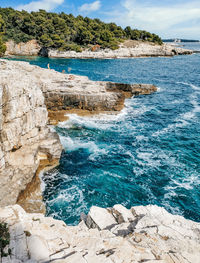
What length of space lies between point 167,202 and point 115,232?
27.2 feet

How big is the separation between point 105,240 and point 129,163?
13.3 metres

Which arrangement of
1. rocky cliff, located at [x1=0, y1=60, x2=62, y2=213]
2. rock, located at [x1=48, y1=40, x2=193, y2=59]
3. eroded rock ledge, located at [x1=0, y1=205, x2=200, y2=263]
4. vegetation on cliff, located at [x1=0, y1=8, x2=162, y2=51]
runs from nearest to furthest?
eroded rock ledge, located at [x1=0, y1=205, x2=200, y2=263] < rocky cliff, located at [x1=0, y1=60, x2=62, y2=213] < vegetation on cliff, located at [x1=0, y1=8, x2=162, y2=51] < rock, located at [x1=48, y1=40, x2=193, y2=59]

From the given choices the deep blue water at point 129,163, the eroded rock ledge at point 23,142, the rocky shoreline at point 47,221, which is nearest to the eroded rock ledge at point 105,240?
the rocky shoreline at point 47,221

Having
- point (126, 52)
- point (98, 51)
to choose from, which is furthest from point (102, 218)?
point (126, 52)

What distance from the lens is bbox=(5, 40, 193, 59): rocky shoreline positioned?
328 feet

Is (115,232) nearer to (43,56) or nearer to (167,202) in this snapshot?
(167,202)

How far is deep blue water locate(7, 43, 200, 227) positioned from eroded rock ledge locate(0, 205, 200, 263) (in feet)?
17.4

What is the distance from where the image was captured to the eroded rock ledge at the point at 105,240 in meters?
7.48

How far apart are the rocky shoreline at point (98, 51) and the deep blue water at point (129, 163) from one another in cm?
7881

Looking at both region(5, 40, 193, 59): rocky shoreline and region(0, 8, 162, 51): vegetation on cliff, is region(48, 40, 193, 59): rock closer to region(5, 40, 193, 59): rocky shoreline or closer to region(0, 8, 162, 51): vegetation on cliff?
region(5, 40, 193, 59): rocky shoreline

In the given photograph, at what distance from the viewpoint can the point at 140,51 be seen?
119 metres

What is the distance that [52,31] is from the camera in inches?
4203

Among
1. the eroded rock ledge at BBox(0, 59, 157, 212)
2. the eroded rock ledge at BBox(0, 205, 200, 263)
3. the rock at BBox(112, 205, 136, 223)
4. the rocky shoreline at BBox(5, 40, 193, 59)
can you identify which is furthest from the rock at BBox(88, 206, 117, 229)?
the rocky shoreline at BBox(5, 40, 193, 59)

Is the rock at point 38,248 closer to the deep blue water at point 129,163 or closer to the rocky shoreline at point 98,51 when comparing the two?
the deep blue water at point 129,163
